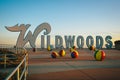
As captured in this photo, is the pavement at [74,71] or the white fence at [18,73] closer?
the white fence at [18,73]

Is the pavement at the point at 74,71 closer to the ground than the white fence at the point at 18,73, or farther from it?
closer to the ground

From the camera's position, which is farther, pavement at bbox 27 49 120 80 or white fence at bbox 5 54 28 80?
pavement at bbox 27 49 120 80

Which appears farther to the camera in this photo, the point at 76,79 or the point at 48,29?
the point at 48,29

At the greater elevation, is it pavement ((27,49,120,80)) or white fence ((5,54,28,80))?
white fence ((5,54,28,80))

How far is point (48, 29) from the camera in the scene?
193 ft

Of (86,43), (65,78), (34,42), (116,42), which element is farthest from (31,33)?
(65,78)

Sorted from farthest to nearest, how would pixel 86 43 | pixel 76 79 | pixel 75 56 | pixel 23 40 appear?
pixel 86 43, pixel 23 40, pixel 75 56, pixel 76 79

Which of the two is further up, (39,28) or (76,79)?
(39,28)

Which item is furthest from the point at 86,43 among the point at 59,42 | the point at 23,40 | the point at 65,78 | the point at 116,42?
the point at 65,78

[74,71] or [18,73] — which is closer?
[18,73]

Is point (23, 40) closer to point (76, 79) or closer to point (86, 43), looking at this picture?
point (86, 43)

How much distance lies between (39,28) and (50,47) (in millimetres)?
5289

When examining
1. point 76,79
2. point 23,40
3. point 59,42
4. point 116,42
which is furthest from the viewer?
point 116,42

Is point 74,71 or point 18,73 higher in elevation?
point 18,73
